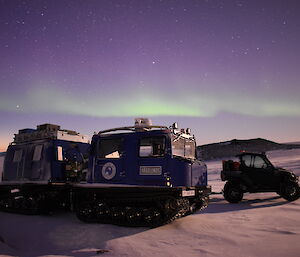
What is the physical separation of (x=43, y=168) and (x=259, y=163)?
922cm

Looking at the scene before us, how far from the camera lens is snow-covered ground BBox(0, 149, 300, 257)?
5.77 meters

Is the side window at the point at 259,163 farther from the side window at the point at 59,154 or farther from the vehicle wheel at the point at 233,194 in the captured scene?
the side window at the point at 59,154

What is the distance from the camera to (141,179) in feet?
25.5

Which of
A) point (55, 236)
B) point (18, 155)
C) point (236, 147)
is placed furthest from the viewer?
point (236, 147)

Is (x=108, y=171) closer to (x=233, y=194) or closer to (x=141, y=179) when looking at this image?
(x=141, y=179)

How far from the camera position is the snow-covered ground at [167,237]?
5.77 m

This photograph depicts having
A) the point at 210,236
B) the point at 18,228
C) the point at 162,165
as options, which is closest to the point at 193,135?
the point at 162,165

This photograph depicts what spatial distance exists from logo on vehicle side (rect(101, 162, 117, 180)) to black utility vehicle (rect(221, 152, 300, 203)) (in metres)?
6.80

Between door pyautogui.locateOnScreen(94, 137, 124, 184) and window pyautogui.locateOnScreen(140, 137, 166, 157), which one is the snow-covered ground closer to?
door pyautogui.locateOnScreen(94, 137, 124, 184)

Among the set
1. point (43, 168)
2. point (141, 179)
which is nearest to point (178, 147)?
point (141, 179)

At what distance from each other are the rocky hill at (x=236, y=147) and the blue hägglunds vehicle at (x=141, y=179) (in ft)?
133

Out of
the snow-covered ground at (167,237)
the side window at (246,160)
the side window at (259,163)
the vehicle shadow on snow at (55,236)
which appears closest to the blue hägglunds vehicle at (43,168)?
the snow-covered ground at (167,237)

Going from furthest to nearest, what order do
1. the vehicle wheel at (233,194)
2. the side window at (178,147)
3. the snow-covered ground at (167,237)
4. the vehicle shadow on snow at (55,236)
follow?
the vehicle wheel at (233,194)
the side window at (178,147)
the vehicle shadow on snow at (55,236)
the snow-covered ground at (167,237)

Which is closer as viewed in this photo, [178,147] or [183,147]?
[178,147]
